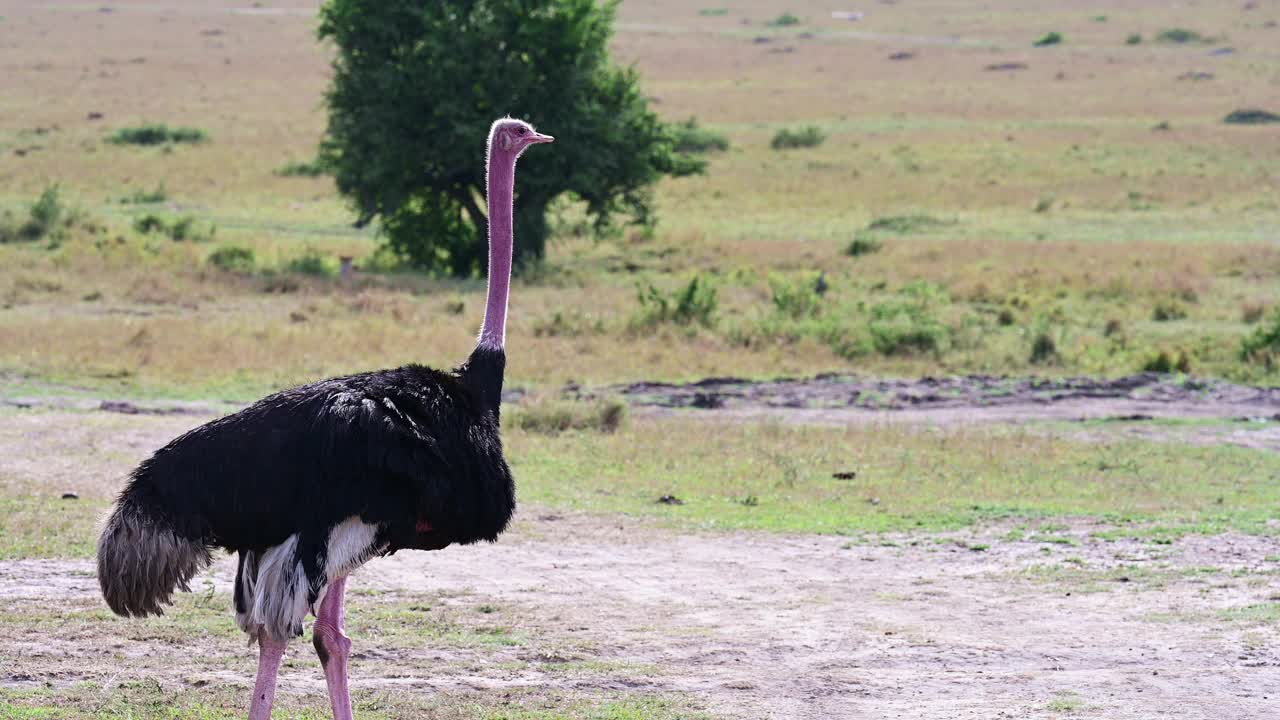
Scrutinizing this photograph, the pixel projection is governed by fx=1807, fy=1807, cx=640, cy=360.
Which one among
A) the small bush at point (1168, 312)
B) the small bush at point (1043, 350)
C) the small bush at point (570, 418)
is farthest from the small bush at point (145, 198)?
the small bush at point (570, 418)

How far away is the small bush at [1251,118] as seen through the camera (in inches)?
1710

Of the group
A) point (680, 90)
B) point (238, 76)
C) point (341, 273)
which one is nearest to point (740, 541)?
point (341, 273)

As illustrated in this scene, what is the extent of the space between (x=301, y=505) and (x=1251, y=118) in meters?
41.8

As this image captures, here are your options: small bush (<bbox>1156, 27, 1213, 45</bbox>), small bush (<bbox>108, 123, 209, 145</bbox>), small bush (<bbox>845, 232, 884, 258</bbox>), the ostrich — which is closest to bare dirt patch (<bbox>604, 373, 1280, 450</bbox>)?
the ostrich

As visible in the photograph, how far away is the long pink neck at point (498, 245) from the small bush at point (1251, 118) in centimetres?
3913

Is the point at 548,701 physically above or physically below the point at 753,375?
above

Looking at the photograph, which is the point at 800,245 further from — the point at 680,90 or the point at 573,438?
the point at 680,90

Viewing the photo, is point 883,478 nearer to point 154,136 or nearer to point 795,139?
point 795,139

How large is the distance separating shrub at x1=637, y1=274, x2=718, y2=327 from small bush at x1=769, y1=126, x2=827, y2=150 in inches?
867

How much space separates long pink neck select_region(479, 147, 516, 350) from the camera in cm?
668

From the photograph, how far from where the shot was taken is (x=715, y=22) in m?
92.9

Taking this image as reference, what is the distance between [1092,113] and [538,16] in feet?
90.6

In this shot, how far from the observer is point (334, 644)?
6102 mm

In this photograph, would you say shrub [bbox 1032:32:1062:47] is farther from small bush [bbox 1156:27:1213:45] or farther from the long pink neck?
the long pink neck
